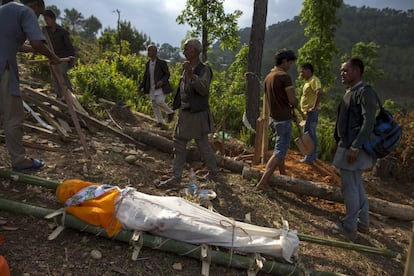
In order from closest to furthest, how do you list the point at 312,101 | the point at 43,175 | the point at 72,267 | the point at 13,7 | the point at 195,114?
the point at 72,267
the point at 13,7
the point at 43,175
the point at 195,114
the point at 312,101

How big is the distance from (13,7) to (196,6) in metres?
7.69

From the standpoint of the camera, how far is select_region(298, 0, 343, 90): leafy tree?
41.2 ft

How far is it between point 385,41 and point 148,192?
98.2 m

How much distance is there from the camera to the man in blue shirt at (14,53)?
3.01 m

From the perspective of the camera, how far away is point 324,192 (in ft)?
14.2

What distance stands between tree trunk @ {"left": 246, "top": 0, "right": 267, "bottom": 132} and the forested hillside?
135 feet

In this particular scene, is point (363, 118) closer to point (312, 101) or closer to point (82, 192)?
point (312, 101)

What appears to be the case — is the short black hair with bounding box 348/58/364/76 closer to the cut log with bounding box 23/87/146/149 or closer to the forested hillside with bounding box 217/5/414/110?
the cut log with bounding box 23/87/146/149

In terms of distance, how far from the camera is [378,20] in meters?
102

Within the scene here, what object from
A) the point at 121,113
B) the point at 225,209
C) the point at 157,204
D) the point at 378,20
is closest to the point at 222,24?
the point at 121,113

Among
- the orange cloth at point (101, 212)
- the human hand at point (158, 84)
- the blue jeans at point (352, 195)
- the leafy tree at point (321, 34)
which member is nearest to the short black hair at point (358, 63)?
the blue jeans at point (352, 195)

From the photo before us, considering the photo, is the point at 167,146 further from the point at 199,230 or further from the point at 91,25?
the point at 91,25

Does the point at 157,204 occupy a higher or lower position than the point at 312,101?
lower

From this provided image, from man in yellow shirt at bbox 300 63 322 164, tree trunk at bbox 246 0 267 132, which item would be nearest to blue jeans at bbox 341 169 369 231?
man in yellow shirt at bbox 300 63 322 164
